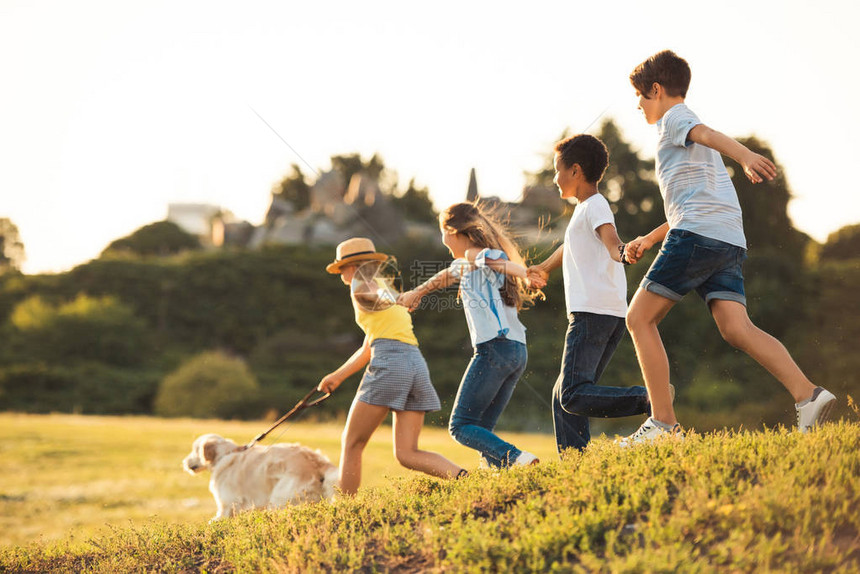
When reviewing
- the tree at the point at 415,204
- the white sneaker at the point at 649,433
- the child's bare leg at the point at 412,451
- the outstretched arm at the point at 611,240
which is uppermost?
the tree at the point at 415,204

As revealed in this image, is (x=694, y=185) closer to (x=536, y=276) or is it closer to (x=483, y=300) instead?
(x=536, y=276)

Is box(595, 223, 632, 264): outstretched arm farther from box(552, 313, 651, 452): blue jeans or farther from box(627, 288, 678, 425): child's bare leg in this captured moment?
box(552, 313, 651, 452): blue jeans

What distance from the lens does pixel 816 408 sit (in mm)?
4602

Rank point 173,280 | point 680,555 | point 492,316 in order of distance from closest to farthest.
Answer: point 680,555
point 492,316
point 173,280

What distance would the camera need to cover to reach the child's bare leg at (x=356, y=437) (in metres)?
5.71

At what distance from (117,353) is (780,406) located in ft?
70.3

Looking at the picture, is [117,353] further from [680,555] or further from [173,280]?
[680,555]

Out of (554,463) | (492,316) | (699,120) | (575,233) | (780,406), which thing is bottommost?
(780,406)

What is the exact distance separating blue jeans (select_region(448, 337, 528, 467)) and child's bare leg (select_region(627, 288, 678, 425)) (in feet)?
3.22

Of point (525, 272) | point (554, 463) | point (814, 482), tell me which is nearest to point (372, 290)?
point (525, 272)

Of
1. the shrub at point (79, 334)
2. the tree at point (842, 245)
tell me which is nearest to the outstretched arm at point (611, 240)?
the tree at point (842, 245)

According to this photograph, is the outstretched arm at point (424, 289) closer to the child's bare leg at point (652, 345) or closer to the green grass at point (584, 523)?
the green grass at point (584, 523)

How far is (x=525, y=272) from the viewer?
5.20 m

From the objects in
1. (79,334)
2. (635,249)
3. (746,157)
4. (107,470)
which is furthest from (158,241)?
(746,157)
